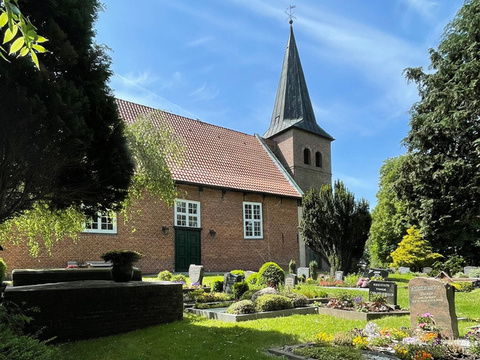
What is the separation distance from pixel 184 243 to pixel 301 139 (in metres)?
13.2

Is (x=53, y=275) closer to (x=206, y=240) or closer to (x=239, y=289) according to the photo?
(x=239, y=289)

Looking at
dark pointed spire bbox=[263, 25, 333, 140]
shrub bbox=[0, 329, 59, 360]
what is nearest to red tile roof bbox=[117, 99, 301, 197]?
dark pointed spire bbox=[263, 25, 333, 140]

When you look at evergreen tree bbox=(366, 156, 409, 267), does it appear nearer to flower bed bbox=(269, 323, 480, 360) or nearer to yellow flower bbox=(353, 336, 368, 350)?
flower bed bbox=(269, 323, 480, 360)

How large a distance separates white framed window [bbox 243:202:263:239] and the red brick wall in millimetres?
261

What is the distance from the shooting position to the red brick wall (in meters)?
15.6

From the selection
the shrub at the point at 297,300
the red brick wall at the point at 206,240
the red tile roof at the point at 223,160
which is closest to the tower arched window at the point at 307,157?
the red tile roof at the point at 223,160

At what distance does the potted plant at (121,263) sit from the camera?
811 centimetres

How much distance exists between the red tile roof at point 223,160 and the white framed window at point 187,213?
4.09ft

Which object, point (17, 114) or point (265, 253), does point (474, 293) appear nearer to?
point (265, 253)

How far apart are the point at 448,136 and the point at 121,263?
12290 mm

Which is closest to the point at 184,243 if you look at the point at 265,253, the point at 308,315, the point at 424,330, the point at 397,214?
the point at 265,253

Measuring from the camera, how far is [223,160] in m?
22.8

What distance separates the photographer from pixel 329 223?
691 inches

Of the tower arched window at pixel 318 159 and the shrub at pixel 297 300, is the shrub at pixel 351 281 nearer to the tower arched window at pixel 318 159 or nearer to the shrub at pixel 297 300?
the shrub at pixel 297 300
